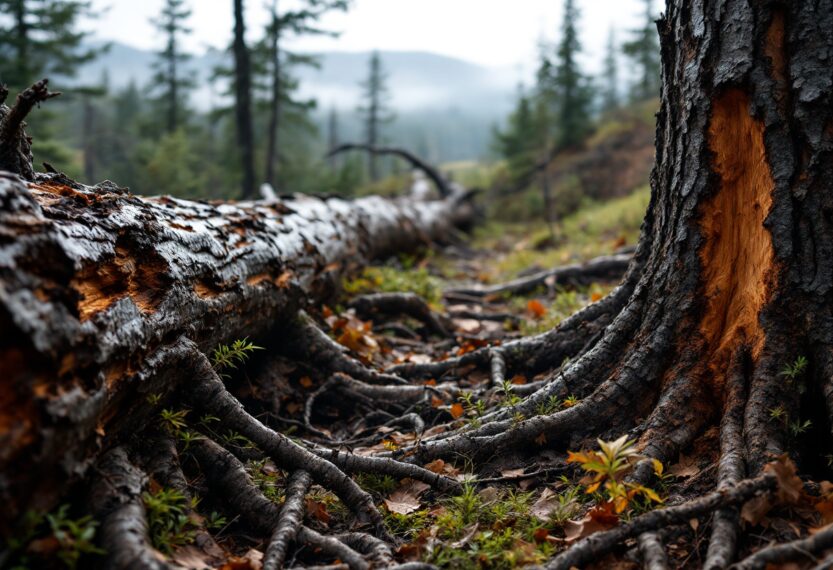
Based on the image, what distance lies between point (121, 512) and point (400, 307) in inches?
140

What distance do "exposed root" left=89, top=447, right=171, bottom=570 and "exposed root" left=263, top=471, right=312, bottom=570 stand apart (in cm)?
39

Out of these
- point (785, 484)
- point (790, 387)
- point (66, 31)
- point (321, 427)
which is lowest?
point (321, 427)

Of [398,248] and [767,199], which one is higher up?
[767,199]

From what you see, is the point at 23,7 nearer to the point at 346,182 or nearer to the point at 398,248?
the point at 346,182

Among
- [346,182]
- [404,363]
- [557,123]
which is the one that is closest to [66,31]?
[346,182]

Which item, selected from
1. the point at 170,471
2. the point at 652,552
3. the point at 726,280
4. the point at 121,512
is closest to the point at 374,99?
the point at 726,280

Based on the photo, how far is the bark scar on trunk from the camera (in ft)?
7.98

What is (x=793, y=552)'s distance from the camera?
1.76m

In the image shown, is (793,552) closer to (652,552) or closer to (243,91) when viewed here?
(652,552)

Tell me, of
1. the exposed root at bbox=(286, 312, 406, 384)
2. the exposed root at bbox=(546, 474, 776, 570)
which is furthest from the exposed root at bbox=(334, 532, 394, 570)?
the exposed root at bbox=(286, 312, 406, 384)

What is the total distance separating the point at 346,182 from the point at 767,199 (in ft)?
61.1

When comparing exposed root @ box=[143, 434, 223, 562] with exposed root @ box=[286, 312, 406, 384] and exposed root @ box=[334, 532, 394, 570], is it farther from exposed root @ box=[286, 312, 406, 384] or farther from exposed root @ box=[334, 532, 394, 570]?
exposed root @ box=[286, 312, 406, 384]

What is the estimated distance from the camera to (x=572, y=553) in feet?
6.38

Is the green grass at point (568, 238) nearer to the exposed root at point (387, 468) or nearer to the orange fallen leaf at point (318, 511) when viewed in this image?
the exposed root at point (387, 468)
